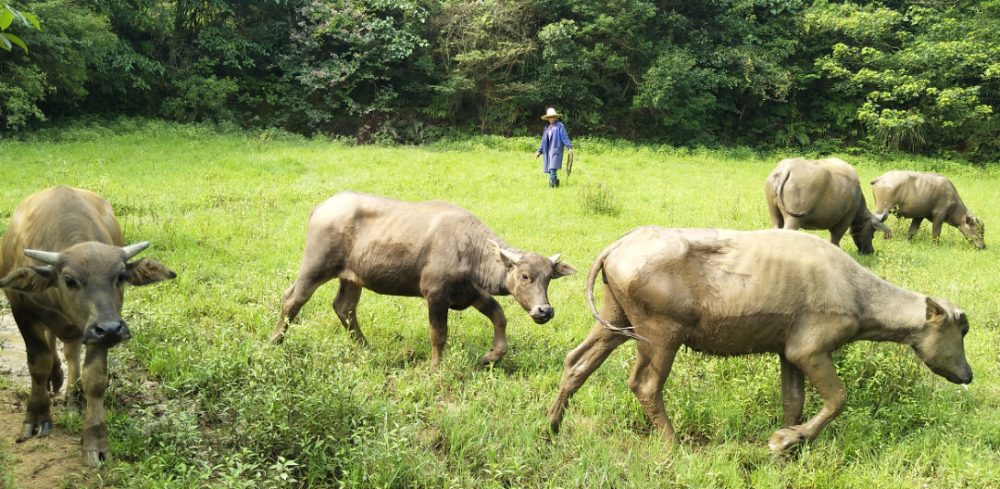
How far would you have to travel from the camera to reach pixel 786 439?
4438mm

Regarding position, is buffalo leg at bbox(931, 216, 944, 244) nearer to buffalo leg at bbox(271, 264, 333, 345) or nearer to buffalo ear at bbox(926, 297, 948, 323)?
buffalo ear at bbox(926, 297, 948, 323)

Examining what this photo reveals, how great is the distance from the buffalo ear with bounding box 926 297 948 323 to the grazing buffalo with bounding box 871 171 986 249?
320 inches

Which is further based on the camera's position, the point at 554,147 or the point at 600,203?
the point at 554,147

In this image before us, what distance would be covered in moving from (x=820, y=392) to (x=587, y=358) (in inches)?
61.7

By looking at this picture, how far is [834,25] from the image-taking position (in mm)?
25031

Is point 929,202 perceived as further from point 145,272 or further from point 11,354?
point 11,354

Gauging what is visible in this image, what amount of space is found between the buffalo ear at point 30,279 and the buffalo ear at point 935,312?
587 cm

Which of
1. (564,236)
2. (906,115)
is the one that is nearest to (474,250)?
(564,236)

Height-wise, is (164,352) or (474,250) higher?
Result: (474,250)

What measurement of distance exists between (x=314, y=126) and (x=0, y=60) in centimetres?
933

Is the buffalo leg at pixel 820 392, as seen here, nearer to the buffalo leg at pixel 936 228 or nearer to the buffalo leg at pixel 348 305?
the buffalo leg at pixel 348 305

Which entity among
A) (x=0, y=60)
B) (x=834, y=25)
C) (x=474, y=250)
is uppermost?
(x=834, y=25)

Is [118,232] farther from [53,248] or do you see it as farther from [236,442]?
[236,442]

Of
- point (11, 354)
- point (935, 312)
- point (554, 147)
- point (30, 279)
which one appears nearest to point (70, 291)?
point (30, 279)
